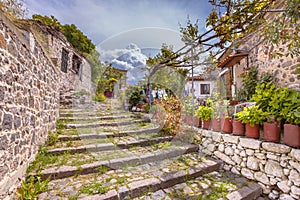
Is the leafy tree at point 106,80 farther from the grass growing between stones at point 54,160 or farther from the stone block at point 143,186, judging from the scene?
the stone block at point 143,186

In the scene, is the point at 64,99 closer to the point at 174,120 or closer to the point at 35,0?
the point at 35,0

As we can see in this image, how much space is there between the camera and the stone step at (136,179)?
1.84 metres

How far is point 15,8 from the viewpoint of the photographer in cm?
236

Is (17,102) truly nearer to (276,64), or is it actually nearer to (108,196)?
(108,196)

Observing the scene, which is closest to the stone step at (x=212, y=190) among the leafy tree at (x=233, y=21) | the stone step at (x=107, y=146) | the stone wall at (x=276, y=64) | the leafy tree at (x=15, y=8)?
the stone step at (x=107, y=146)

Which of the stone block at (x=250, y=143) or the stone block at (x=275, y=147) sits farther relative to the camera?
the stone block at (x=250, y=143)

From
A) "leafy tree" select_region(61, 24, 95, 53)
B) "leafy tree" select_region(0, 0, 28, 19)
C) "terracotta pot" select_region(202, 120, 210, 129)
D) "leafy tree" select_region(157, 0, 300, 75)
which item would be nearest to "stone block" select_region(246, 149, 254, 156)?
"terracotta pot" select_region(202, 120, 210, 129)

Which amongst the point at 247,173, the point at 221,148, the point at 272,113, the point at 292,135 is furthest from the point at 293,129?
the point at 221,148

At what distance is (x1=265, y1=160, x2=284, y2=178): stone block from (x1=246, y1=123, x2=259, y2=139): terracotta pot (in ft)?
1.32

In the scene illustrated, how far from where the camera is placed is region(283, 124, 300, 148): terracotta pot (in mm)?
1784

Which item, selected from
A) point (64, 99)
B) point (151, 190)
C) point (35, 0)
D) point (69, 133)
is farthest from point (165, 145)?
point (64, 99)

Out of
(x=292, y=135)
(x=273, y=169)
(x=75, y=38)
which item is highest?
(x=75, y=38)

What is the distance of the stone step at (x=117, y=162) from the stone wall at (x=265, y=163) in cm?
80

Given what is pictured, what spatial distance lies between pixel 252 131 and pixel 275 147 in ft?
1.24
